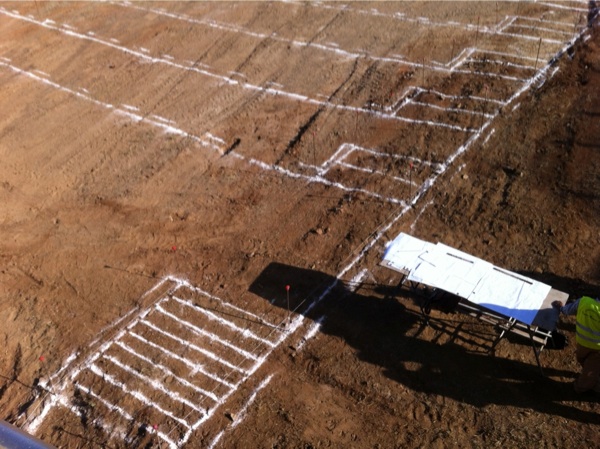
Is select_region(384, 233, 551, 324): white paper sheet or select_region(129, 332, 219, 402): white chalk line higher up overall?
select_region(384, 233, 551, 324): white paper sheet

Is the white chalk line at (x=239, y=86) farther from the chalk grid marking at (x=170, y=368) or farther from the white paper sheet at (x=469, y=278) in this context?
the chalk grid marking at (x=170, y=368)

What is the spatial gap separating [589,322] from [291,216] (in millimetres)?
6196

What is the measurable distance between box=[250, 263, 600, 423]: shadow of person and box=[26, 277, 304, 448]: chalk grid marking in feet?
2.51

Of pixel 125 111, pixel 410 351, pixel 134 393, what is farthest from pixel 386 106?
pixel 134 393

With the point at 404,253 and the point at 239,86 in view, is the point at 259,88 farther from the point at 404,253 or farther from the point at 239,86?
the point at 404,253

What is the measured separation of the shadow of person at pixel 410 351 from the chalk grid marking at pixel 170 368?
77cm

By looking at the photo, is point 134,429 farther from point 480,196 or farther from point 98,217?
point 480,196

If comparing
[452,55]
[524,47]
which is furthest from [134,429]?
[524,47]

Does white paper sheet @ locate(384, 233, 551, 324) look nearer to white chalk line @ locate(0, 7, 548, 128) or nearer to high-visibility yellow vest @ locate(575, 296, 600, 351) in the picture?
high-visibility yellow vest @ locate(575, 296, 600, 351)

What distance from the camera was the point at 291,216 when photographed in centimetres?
1249

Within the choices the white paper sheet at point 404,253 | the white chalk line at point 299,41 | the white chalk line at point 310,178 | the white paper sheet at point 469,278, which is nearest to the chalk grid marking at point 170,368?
the white paper sheet at point 404,253

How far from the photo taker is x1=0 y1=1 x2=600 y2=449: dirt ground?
933 centimetres

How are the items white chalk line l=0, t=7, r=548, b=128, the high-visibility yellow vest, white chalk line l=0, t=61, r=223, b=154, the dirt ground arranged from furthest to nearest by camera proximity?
1. white chalk line l=0, t=61, r=223, b=154
2. white chalk line l=0, t=7, r=548, b=128
3. the dirt ground
4. the high-visibility yellow vest

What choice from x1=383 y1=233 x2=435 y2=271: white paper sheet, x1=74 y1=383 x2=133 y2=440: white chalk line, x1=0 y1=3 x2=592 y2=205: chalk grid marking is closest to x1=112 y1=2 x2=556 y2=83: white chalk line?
x1=0 y1=3 x2=592 y2=205: chalk grid marking
